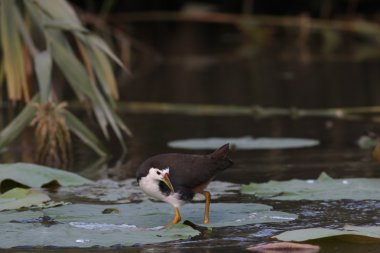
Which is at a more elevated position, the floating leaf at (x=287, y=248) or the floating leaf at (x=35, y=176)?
the floating leaf at (x=35, y=176)

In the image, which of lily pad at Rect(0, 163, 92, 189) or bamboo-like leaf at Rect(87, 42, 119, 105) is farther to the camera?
bamboo-like leaf at Rect(87, 42, 119, 105)

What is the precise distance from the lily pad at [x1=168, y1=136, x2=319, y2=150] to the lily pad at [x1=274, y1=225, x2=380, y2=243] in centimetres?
250

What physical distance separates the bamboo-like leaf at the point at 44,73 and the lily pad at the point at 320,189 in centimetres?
144

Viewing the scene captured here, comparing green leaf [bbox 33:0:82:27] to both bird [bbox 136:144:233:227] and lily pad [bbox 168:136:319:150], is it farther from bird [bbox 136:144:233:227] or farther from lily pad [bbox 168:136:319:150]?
bird [bbox 136:144:233:227]

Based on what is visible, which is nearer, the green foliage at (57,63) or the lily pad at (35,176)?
the lily pad at (35,176)

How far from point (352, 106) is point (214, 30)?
1066 cm

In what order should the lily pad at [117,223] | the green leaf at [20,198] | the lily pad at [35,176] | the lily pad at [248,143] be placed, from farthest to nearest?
the lily pad at [248,143], the lily pad at [35,176], the green leaf at [20,198], the lily pad at [117,223]

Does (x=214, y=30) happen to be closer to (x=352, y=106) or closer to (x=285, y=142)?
(x=352, y=106)

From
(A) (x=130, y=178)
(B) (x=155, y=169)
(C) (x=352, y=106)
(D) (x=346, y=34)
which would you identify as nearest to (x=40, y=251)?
(B) (x=155, y=169)

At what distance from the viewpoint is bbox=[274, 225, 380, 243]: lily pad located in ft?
12.9

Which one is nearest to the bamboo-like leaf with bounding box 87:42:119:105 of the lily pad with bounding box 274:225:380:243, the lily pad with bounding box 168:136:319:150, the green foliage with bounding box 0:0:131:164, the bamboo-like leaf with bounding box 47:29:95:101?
the green foliage with bounding box 0:0:131:164

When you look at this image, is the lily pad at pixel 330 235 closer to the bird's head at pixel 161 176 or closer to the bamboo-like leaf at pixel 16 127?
the bird's head at pixel 161 176

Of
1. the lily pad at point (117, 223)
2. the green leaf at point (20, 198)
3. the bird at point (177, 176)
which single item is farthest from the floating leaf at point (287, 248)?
the green leaf at point (20, 198)

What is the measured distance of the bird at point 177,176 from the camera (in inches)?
170
